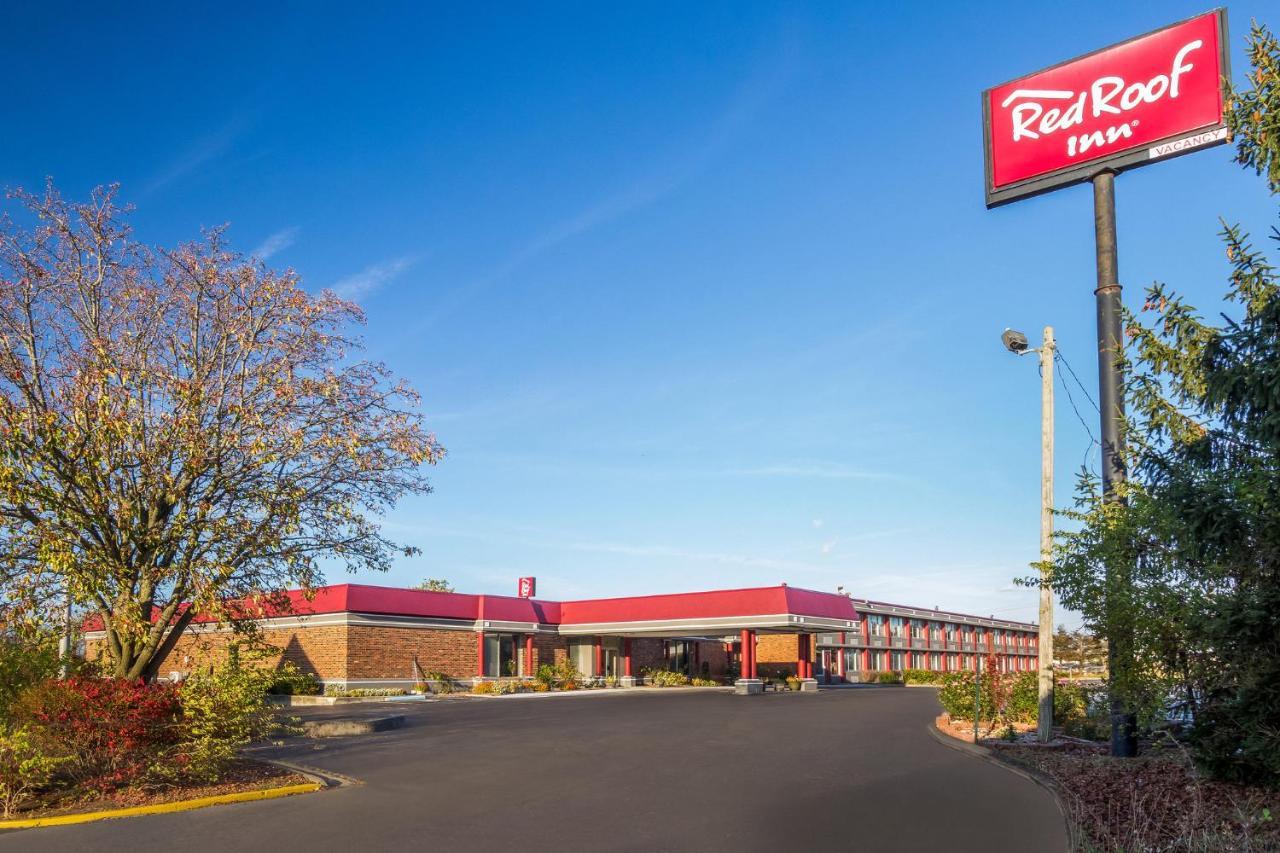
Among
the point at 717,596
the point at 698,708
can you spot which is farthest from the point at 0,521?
the point at 717,596

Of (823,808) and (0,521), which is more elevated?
(0,521)

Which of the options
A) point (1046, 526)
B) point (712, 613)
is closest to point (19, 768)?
point (1046, 526)

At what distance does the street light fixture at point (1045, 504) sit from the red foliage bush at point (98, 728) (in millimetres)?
15182

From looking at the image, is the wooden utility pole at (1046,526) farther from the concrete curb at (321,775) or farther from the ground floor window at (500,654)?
the ground floor window at (500,654)

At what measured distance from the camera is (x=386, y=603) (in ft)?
137

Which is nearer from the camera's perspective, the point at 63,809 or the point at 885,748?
the point at 63,809

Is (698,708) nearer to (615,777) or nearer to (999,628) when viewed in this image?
(615,777)

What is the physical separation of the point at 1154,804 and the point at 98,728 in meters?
12.2

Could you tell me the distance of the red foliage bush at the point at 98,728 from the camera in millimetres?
12047

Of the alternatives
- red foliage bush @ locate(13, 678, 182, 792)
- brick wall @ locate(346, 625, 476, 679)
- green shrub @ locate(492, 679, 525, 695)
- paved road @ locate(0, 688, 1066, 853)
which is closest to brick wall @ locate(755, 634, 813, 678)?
green shrub @ locate(492, 679, 525, 695)

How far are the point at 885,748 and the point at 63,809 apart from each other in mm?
14207

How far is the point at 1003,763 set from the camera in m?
17.0

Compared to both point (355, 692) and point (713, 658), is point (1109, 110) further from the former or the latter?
point (713, 658)

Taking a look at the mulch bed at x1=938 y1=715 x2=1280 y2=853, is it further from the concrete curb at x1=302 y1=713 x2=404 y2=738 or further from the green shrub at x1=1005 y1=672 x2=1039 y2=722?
the concrete curb at x1=302 y1=713 x2=404 y2=738
